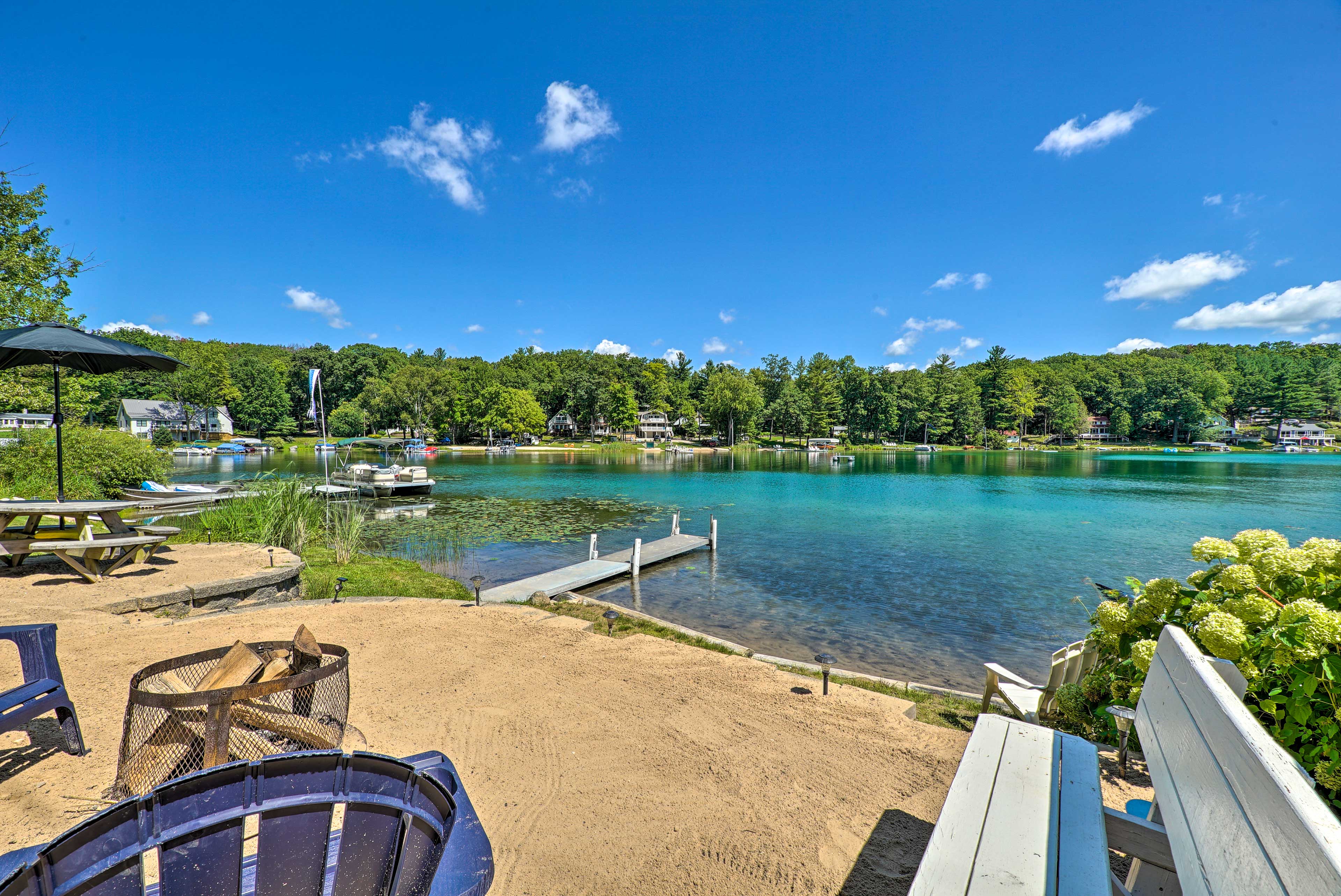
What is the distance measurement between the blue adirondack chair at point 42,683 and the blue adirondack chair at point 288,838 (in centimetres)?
242

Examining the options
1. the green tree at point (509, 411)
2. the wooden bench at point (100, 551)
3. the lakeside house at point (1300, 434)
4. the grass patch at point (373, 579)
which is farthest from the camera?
the lakeside house at point (1300, 434)

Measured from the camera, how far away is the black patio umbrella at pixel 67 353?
6.54m

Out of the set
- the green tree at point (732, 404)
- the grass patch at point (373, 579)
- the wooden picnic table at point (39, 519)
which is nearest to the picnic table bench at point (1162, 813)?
the grass patch at point (373, 579)

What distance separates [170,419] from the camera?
64.9 meters

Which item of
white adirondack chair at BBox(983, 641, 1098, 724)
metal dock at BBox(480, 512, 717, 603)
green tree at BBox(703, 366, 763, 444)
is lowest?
metal dock at BBox(480, 512, 717, 603)

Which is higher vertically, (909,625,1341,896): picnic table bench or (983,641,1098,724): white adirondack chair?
(909,625,1341,896): picnic table bench

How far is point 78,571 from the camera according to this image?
6.83 metres

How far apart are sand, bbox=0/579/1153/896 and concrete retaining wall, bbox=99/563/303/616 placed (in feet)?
0.79

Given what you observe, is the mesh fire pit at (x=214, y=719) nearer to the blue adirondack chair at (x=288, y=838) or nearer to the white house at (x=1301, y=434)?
the blue adirondack chair at (x=288, y=838)

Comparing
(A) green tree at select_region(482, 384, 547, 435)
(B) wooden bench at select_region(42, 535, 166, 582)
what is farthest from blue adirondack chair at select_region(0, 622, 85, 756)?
(A) green tree at select_region(482, 384, 547, 435)

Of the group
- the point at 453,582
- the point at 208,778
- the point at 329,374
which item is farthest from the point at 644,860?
the point at 329,374

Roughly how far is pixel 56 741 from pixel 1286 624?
260 inches

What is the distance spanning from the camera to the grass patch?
8.72 meters

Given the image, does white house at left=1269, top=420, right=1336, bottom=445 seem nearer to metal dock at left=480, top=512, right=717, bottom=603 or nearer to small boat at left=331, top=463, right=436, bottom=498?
metal dock at left=480, top=512, right=717, bottom=603
